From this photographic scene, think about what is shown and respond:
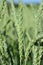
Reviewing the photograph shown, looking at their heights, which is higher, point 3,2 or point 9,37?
point 3,2

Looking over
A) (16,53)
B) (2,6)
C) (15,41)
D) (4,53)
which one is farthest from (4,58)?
(15,41)

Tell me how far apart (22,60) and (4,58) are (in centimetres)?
6

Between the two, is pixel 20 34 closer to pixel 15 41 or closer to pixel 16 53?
pixel 16 53

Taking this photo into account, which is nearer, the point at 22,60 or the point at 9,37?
the point at 22,60

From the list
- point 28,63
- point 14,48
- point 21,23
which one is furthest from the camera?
point 14,48

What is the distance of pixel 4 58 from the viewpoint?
1.88ft

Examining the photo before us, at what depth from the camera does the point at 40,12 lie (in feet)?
1.97

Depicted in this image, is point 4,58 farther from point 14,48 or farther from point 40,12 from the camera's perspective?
point 14,48

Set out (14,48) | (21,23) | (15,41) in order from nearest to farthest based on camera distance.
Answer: (21,23) < (14,48) < (15,41)

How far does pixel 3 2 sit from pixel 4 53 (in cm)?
12

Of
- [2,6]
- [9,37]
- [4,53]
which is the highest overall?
[2,6]

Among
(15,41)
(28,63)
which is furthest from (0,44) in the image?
(15,41)

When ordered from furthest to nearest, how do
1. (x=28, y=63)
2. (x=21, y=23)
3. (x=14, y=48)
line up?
(x=14, y=48)
(x=28, y=63)
(x=21, y=23)

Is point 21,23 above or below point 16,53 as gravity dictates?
above
